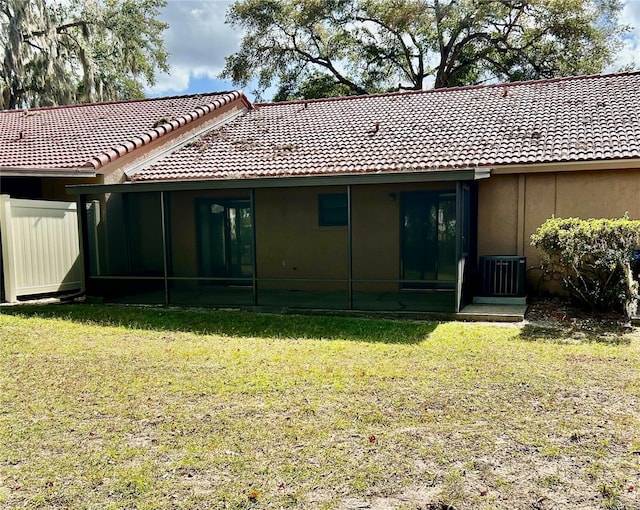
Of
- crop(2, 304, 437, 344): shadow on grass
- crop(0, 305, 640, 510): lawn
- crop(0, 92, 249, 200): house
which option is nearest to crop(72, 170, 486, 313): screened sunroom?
crop(2, 304, 437, 344): shadow on grass

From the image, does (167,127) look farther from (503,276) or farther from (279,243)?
(503,276)

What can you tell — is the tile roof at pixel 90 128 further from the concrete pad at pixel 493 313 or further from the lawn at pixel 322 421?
the concrete pad at pixel 493 313

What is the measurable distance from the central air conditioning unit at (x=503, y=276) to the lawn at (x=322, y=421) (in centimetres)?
221

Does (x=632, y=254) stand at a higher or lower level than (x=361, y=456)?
higher

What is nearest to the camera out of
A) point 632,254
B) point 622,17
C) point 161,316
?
point 632,254

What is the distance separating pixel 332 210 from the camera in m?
11.2

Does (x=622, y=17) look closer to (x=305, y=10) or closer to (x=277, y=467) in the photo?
(x=305, y=10)

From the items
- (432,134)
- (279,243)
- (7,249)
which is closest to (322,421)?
(7,249)

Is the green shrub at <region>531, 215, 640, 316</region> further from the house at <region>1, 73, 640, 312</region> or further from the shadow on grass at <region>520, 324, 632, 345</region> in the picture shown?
the house at <region>1, 73, 640, 312</region>

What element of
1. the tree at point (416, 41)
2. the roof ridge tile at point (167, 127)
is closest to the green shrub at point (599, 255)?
the roof ridge tile at point (167, 127)

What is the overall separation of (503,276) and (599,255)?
1.87 metres

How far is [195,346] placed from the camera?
21.3 feet

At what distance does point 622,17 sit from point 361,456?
2582 cm

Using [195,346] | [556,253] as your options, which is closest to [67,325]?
[195,346]
